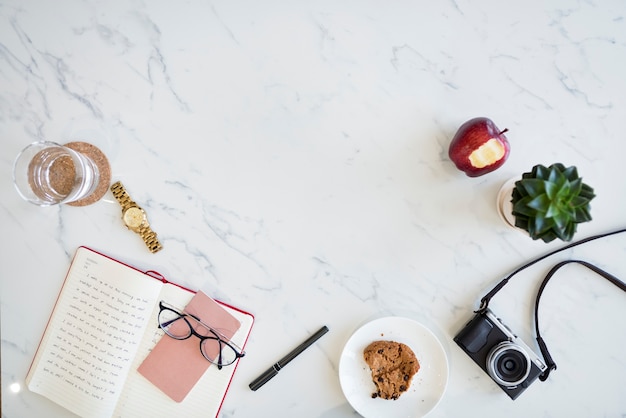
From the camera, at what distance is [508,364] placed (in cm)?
89

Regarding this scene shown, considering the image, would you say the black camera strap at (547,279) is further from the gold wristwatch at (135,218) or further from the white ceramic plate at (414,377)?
the gold wristwatch at (135,218)

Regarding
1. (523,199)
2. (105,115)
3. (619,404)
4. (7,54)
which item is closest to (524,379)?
(619,404)

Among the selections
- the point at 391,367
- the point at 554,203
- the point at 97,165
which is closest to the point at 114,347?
the point at 97,165

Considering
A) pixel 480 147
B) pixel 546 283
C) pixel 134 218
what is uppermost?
pixel 480 147

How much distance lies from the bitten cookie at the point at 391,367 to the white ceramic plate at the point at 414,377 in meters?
0.01

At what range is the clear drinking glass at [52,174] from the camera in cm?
94

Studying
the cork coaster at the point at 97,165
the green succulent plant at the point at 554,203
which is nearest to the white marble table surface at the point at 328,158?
the cork coaster at the point at 97,165

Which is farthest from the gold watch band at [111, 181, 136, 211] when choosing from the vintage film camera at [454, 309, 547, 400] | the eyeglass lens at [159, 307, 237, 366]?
the vintage film camera at [454, 309, 547, 400]

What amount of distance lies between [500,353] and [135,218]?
2.45ft

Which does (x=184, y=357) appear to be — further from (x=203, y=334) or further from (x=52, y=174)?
(x=52, y=174)

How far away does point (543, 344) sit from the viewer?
908 millimetres

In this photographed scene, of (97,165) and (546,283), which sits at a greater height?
(97,165)

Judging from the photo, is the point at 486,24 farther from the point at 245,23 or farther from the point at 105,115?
the point at 105,115

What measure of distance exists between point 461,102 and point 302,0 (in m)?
0.37
